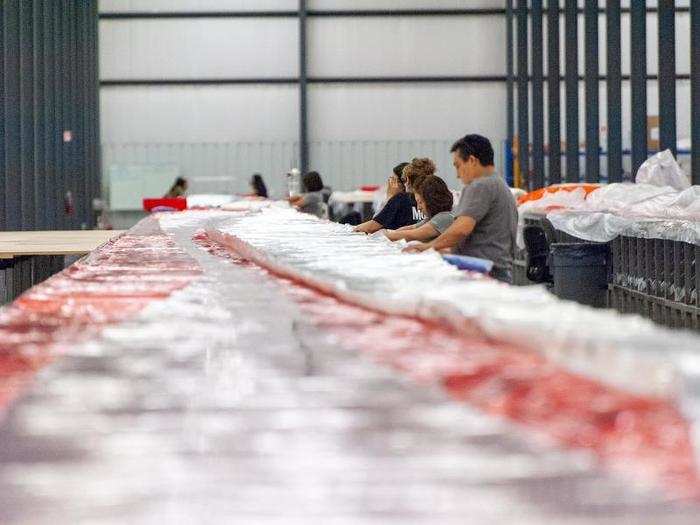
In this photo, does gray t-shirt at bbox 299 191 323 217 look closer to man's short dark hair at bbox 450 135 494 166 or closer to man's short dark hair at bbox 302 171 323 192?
man's short dark hair at bbox 302 171 323 192

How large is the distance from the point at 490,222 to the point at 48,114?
962 cm

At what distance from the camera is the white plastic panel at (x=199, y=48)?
55.4 ft

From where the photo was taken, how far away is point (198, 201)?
535 inches

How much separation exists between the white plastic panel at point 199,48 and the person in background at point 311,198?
246 inches

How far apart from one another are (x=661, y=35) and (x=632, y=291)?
2735 millimetres

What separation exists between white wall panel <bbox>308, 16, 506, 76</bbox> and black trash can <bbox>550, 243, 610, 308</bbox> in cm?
964

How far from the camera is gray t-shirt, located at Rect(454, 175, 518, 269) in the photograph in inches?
210

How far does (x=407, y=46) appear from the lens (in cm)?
1691

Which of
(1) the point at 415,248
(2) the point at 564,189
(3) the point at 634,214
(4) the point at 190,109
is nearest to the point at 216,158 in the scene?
(4) the point at 190,109

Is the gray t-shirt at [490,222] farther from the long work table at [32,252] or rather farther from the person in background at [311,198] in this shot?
the person in background at [311,198]

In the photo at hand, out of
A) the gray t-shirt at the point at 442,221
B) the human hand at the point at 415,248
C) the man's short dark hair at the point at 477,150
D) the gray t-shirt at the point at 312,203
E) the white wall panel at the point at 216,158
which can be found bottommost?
the human hand at the point at 415,248

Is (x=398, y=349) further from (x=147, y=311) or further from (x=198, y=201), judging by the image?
(x=198, y=201)

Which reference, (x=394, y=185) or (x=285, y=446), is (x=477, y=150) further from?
(x=285, y=446)

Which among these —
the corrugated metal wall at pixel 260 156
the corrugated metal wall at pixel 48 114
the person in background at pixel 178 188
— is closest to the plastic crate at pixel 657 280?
the corrugated metal wall at pixel 48 114
